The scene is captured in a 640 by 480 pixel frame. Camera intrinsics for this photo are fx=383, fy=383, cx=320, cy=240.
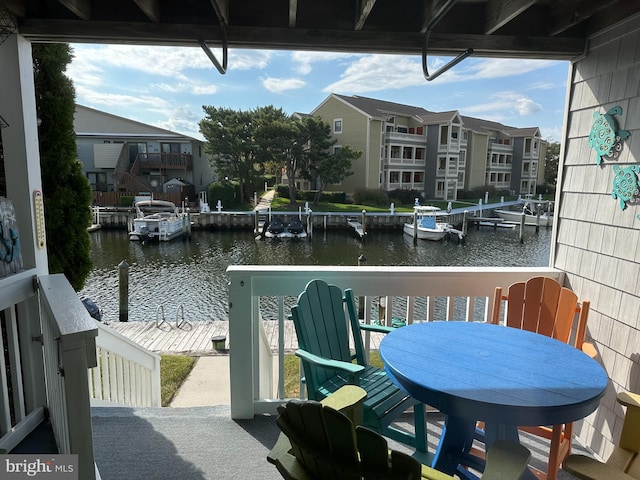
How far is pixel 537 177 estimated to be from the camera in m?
34.6

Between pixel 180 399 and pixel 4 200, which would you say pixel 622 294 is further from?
pixel 180 399

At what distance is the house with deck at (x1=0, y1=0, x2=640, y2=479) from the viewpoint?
1932 mm

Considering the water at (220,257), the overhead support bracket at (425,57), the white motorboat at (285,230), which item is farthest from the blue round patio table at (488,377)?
the white motorboat at (285,230)

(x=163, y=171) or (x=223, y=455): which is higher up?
(x=163, y=171)

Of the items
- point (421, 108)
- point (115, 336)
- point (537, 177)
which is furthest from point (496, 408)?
point (537, 177)

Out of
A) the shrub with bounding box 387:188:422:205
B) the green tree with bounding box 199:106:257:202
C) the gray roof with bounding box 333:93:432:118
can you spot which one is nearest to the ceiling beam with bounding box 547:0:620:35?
the gray roof with bounding box 333:93:432:118

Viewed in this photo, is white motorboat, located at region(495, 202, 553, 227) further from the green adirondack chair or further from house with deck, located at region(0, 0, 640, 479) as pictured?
the green adirondack chair

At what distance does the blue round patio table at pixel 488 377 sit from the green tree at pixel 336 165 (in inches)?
901

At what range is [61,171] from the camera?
10.1 ft

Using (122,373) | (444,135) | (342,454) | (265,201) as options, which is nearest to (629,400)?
(342,454)

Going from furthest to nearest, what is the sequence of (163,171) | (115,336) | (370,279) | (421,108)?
(421,108)
(163,171)
(115,336)
(370,279)

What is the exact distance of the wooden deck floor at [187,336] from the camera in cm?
677

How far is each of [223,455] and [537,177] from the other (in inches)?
1535

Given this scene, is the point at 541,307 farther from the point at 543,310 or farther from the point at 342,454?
the point at 342,454
